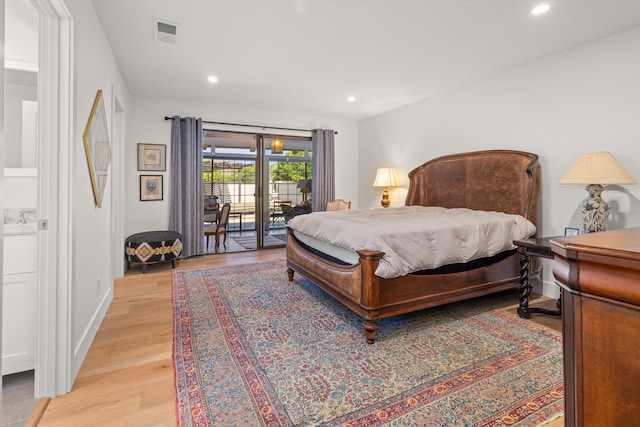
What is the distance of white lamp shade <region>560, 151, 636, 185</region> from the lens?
8.04 feet

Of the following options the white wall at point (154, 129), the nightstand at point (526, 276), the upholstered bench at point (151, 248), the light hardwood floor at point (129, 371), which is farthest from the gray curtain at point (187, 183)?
the nightstand at point (526, 276)

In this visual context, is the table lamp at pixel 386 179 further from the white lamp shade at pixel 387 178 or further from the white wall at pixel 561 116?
the white wall at pixel 561 116

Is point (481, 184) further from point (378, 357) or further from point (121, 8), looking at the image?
point (121, 8)

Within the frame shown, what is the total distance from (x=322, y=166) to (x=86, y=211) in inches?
167

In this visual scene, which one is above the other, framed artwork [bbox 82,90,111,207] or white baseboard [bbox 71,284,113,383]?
framed artwork [bbox 82,90,111,207]

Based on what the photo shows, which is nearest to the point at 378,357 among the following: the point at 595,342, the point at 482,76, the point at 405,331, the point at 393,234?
the point at 405,331

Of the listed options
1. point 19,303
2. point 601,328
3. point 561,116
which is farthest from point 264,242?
point 601,328

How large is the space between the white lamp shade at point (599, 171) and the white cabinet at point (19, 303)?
4.00 m

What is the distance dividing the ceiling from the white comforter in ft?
5.61

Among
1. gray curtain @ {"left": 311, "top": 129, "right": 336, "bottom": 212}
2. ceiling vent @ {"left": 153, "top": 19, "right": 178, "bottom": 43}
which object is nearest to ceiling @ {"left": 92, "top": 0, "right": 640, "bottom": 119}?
ceiling vent @ {"left": 153, "top": 19, "right": 178, "bottom": 43}

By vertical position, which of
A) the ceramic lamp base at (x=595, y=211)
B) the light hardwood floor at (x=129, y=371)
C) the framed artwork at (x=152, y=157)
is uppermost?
the framed artwork at (x=152, y=157)

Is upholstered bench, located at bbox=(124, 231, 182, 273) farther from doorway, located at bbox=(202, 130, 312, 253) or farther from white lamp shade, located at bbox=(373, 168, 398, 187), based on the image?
white lamp shade, located at bbox=(373, 168, 398, 187)

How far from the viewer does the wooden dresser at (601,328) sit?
1.57ft

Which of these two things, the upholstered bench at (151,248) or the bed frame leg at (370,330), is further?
the upholstered bench at (151,248)
